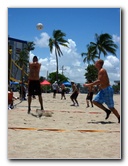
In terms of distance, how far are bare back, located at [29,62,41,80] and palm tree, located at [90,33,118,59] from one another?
27.7 inches

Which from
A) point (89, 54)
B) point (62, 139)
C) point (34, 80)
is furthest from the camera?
point (34, 80)

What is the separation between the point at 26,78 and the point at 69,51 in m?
0.93

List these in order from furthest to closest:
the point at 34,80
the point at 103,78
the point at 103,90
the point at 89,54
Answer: the point at 103,90, the point at 34,80, the point at 103,78, the point at 89,54

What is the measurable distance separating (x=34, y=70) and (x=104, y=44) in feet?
2.93

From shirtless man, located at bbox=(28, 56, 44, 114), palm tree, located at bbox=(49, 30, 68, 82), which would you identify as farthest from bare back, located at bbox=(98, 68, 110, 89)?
shirtless man, located at bbox=(28, 56, 44, 114)

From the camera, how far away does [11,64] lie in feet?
13.0

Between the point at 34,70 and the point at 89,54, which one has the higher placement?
the point at 89,54

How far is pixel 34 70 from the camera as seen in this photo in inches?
161

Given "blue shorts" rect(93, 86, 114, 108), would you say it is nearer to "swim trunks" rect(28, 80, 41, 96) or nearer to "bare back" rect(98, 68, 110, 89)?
"bare back" rect(98, 68, 110, 89)

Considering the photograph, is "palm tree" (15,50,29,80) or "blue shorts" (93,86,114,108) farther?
"blue shorts" (93,86,114,108)

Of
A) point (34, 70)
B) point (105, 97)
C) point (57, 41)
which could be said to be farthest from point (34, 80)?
point (105, 97)

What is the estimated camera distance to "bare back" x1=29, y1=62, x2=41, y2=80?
4.09 m

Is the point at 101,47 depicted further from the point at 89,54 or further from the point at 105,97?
the point at 105,97
